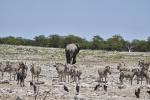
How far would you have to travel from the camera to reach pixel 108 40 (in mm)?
116250

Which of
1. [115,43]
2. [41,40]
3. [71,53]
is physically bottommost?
[71,53]

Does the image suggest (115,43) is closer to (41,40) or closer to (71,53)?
(41,40)

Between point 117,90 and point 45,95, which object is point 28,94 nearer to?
point 45,95

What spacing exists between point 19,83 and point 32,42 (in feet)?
303

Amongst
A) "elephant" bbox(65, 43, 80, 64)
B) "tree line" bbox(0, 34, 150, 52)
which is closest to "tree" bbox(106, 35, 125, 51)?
"tree line" bbox(0, 34, 150, 52)

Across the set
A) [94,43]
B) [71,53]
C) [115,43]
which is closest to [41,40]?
[94,43]

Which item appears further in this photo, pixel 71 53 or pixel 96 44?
pixel 96 44

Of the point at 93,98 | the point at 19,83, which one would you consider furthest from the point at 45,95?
the point at 19,83

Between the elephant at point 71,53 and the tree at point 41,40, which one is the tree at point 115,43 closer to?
the tree at point 41,40

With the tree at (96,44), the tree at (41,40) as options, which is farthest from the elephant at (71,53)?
the tree at (41,40)

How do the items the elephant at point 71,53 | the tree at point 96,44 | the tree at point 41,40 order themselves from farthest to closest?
the tree at point 41,40 < the tree at point 96,44 < the elephant at point 71,53

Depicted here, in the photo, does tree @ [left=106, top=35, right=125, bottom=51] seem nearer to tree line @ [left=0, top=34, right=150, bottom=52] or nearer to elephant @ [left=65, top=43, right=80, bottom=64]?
tree line @ [left=0, top=34, right=150, bottom=52]

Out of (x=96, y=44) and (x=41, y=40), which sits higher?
(x=41, y=40)

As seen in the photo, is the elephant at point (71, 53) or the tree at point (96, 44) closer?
the elephant at point (71, 53)
